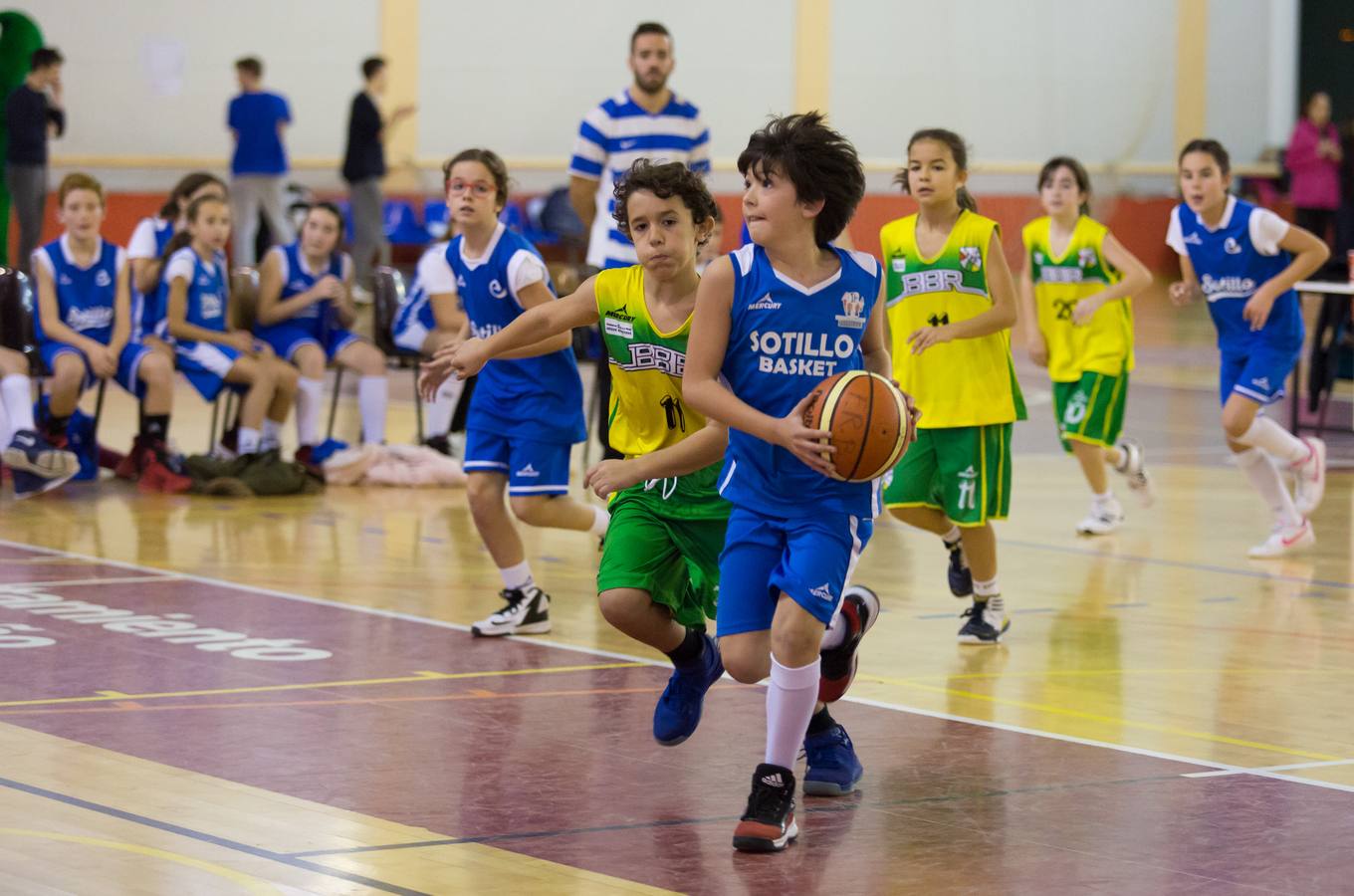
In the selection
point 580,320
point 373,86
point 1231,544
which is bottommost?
point 1231,544

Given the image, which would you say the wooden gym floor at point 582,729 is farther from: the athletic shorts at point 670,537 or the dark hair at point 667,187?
the dark hair at point 667,187

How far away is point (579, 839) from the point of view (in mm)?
4492

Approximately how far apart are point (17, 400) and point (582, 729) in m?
5.34

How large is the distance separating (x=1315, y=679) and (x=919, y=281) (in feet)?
6.30

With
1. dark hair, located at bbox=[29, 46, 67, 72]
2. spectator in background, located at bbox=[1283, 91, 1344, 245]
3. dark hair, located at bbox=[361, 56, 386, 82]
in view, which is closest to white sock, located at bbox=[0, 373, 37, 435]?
dark hair, located at bbox=[29, 46, 67, 72]

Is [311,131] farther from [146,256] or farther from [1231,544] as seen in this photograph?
[1231,544]

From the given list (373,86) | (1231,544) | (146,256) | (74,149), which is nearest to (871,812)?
(1231,544)

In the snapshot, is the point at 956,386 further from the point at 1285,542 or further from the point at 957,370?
the point at 1285,542

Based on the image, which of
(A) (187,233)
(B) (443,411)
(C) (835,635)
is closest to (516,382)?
(C) (835,635)

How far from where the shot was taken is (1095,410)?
9.76 metres

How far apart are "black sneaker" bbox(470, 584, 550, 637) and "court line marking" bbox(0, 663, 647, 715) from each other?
1.71ft

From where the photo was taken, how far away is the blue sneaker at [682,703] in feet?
17.1

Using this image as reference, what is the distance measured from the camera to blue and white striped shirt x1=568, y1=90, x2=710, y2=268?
9820mm

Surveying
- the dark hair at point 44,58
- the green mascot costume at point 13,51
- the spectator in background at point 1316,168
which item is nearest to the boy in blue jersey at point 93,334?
the dark hair at point 44,58
